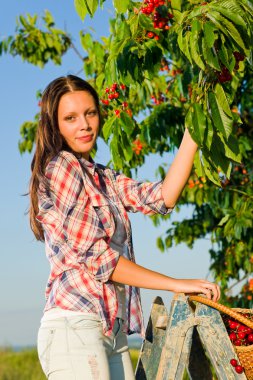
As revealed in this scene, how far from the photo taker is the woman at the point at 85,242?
2.08 m

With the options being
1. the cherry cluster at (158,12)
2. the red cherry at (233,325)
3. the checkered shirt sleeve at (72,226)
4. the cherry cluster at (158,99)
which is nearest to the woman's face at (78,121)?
the checkered shirt sleeve at (72,226)

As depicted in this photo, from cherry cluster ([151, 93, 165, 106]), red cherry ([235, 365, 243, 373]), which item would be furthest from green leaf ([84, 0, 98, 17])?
cherry cluster ([151, 93, 165, 106])

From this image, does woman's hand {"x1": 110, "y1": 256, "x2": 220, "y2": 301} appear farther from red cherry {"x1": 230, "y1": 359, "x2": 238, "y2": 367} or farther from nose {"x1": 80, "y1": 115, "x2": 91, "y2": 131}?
nose {"x1": 80, "y1": 115, "x2": 91, "y2": 131}

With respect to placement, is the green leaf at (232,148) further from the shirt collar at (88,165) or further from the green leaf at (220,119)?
the shirt collar at (88,165)

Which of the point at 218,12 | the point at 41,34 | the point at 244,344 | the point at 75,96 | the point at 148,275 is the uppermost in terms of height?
the point at 41,34

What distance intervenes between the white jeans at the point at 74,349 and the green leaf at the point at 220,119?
27.9 inches

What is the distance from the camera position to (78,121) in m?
2.34

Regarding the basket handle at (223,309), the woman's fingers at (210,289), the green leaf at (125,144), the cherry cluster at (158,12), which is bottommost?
the basket handle at (223,309)

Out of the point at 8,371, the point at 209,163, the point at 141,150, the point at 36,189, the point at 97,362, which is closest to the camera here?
the point at 97,362

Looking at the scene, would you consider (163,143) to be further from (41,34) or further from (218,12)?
(218,12)

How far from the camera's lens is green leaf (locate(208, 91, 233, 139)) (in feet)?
7.85

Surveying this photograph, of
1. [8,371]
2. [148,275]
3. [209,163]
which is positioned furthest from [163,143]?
[148,275]

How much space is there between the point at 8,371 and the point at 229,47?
508 centimetres

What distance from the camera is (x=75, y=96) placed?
237 cm
